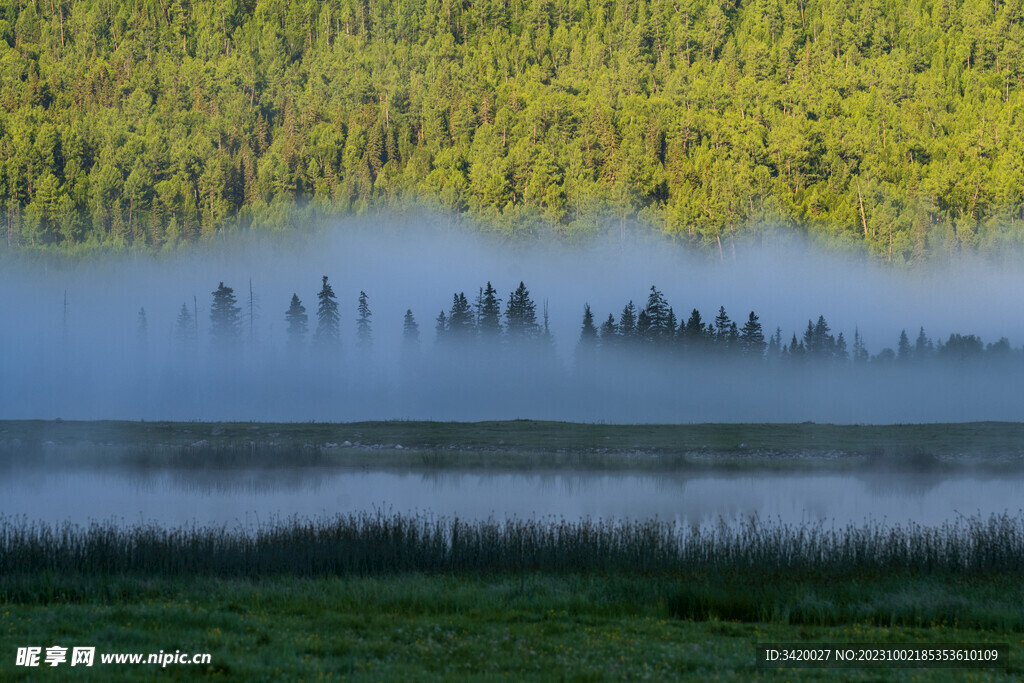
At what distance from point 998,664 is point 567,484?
44.8m

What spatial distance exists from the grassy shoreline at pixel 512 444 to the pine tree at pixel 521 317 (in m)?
53.0

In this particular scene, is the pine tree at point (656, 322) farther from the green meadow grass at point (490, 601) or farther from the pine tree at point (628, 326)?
the green meadow grass at point (490, 601)

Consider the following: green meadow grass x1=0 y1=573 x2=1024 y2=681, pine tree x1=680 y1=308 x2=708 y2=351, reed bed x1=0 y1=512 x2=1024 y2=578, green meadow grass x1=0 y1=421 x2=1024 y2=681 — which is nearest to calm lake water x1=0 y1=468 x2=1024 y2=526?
reed bed x1=0 y1=512 x2=1024 y2=578

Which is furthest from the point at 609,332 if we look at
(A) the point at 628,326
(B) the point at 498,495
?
(B) the point at 498,495

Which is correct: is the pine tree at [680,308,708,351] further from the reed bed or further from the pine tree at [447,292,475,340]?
the reed bed

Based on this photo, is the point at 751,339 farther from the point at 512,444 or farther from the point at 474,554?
the point at 474,554

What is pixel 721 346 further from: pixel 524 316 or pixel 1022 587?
pixel 1022 587

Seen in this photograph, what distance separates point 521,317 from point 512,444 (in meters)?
71.2

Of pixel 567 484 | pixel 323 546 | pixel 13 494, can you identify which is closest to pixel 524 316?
pixel 567 484

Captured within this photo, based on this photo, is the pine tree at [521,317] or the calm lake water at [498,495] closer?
the calm lake water at [498,495]

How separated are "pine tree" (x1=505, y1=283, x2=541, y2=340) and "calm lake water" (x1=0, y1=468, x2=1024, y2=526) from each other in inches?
3559

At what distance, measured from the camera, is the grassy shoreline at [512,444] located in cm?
7844

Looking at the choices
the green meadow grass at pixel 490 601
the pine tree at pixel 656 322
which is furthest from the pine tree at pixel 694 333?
the green meadow grass at pixel 490 601

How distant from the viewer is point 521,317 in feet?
529
